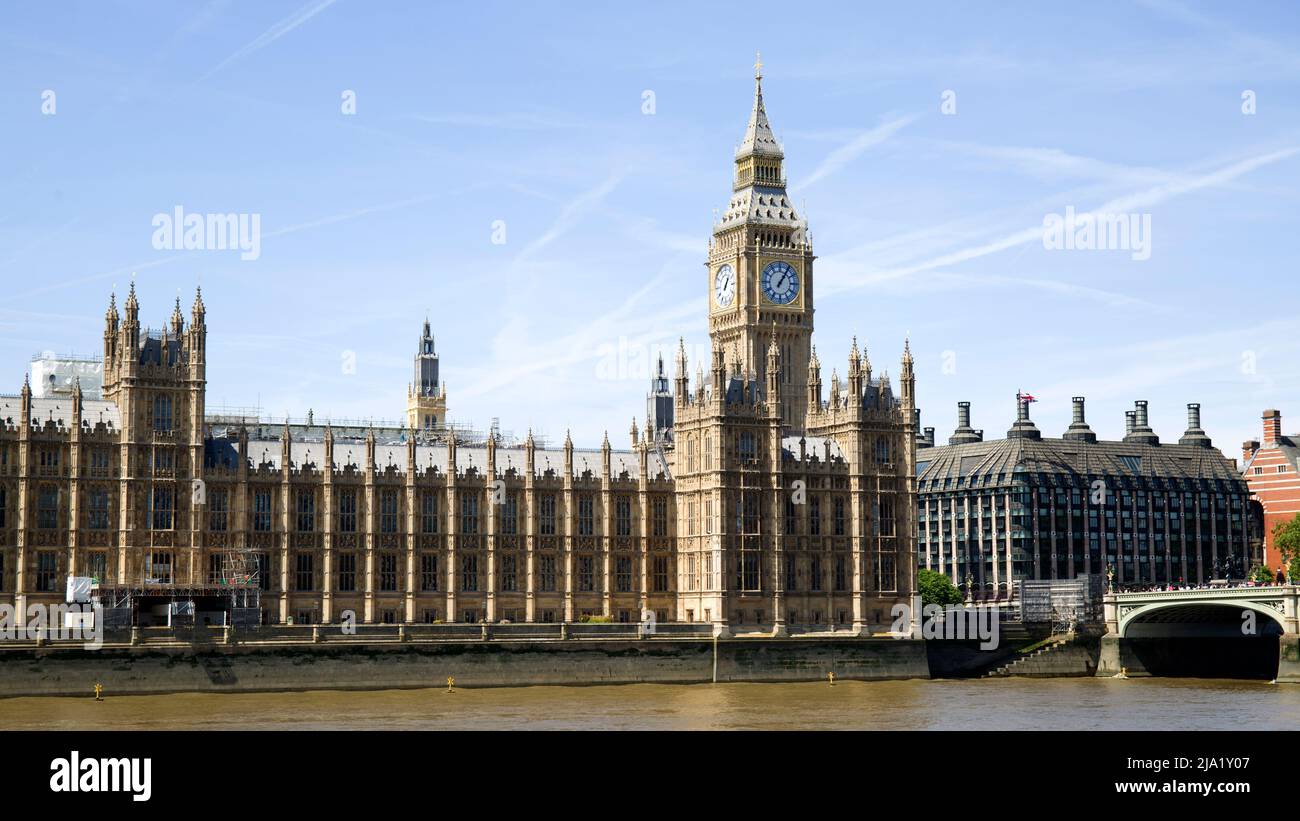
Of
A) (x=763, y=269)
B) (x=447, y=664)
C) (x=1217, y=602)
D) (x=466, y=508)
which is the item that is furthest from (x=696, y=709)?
(x=763, y=269)

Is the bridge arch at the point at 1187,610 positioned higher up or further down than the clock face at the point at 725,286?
further down

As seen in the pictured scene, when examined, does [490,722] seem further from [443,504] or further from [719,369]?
[719,369]

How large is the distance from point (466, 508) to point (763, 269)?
56.5m

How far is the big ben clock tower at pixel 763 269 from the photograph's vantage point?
179125 mm

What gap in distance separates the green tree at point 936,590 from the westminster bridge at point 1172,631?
916 inches

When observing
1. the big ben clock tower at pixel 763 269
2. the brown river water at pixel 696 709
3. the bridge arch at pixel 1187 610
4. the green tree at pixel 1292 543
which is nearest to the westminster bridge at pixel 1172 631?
the bridge arch at pixel 1187 610

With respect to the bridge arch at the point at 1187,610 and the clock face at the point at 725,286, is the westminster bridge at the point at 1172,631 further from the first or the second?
the clock face at the point at 725,286

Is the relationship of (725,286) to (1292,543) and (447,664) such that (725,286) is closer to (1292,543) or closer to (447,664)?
(1292,543)

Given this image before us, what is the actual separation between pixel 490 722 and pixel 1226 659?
8041 centimetres

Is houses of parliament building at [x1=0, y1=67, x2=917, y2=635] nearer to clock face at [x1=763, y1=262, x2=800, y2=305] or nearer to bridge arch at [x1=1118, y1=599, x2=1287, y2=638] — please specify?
bridge arch at [x1=1118, y1=599, x2=1287, y2=638]

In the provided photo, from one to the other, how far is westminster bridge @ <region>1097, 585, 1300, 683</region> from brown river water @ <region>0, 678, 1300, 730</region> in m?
17.0

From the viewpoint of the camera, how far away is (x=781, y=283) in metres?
181

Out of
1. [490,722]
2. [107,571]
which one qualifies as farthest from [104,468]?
[490,722]

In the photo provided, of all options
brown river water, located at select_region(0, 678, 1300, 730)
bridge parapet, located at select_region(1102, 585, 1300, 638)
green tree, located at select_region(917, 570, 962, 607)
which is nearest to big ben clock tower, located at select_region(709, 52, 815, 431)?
green tree, located at select_region(917, 570, 962, 607)
